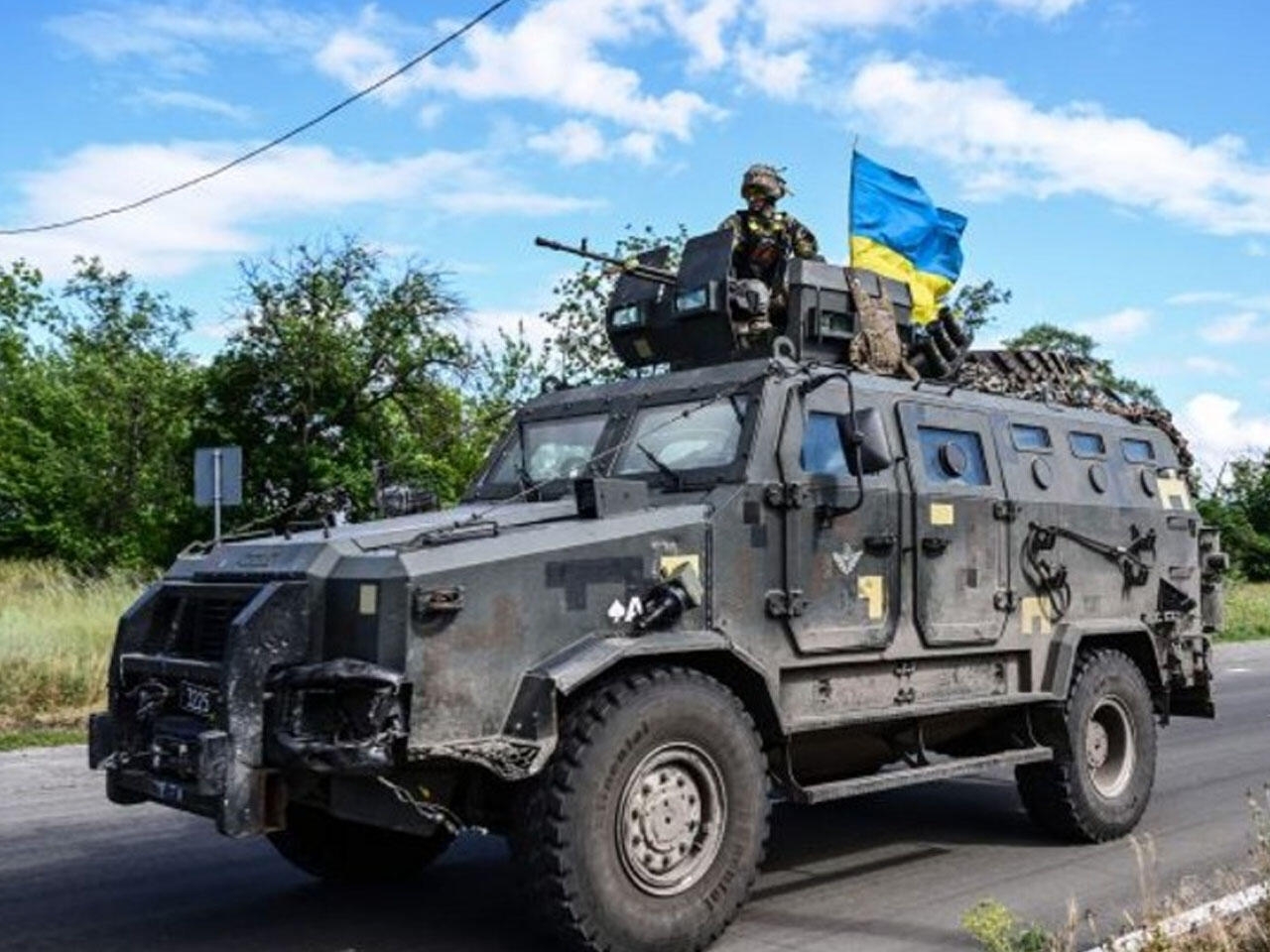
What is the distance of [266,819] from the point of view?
17.3 feet

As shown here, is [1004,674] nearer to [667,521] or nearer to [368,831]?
[667,521]

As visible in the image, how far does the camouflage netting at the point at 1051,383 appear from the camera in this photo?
28.0 ft

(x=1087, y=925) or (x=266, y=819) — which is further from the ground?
(x=266, y=819)

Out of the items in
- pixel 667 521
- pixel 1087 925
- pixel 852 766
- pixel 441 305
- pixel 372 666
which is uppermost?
pixel 441 305

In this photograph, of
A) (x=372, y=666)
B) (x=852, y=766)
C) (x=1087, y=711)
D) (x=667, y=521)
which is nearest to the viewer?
(x=372, y=666)

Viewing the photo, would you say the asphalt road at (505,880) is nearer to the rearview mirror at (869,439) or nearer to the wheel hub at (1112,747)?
the wheel hub at (1112,747)

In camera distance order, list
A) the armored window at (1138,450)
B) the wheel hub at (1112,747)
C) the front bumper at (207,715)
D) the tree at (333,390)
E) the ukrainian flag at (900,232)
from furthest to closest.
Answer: the tree at (333,390), the ukrainian flag at (900,232), the armored window at (1138,450), the wheel hub at (1112,747), the front bumper at (207,715)

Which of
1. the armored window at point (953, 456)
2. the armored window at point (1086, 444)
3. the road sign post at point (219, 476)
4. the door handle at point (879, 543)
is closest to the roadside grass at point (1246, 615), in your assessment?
the road sign post at point (219, 476)

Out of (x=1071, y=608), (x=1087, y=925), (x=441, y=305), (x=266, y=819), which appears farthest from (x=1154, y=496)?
(x=441, y=305)

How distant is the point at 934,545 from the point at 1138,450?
2.59 metres

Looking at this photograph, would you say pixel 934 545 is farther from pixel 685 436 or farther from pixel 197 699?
pixel 197 699

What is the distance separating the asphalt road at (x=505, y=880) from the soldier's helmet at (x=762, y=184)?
3.60 meters

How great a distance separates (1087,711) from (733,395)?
269cm

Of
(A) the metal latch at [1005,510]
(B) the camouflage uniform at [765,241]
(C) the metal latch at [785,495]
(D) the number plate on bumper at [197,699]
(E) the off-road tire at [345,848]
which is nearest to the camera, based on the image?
(D) the number plate on bumper at [197,699]
